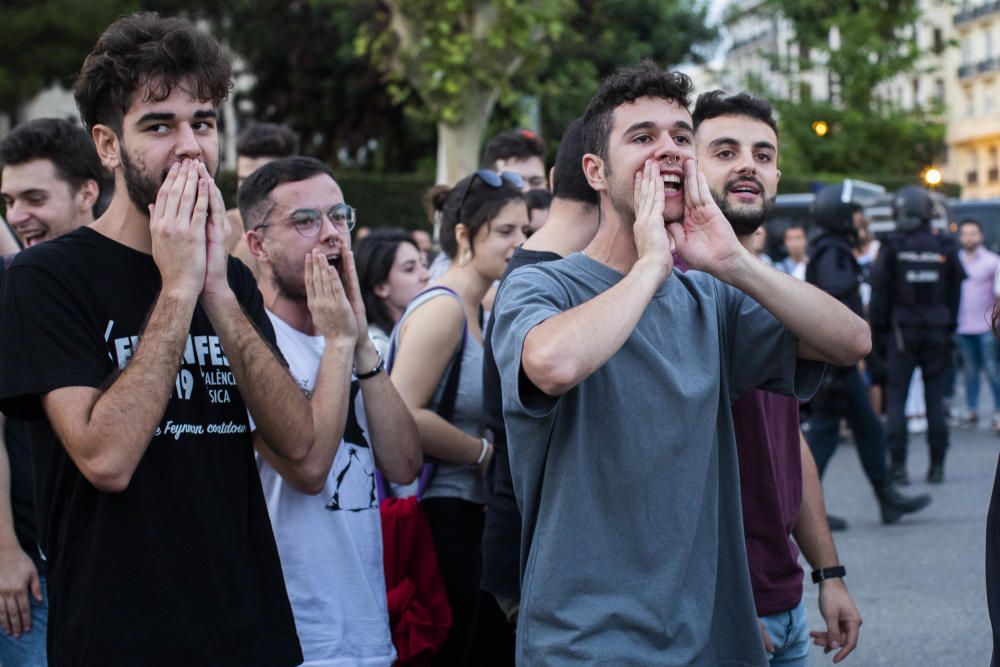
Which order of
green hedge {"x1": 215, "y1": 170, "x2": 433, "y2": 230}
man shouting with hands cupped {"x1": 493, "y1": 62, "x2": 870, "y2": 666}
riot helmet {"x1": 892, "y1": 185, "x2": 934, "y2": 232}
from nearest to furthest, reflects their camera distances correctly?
1. man shouting with hands cupped {"x1": 493, "y1": 62, "x2": 870, "y2": 666}
2. riot helmet {"x1": 892, "y1": 185, "x2": 934, "y2": 232}
3. green hedge {"x1": 215, "y1": 170, "x2": 433, "y2": 230}

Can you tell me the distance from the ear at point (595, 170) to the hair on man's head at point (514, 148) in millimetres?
3755

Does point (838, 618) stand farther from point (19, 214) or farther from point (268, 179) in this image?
point (19, 214)

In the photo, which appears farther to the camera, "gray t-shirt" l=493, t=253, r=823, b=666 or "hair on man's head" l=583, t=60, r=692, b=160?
"hair on man's head" l=583, t=60, r=692, b=160

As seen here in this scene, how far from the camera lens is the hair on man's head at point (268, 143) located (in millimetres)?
6727

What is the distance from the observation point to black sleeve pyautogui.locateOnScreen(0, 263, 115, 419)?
2844 millimetres

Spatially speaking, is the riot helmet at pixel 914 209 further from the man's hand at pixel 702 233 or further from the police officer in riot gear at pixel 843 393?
the man's hand at pixel 702 233

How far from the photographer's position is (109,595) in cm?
288

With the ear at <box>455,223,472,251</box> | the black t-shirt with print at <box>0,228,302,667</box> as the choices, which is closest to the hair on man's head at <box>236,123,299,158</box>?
the ear at <box>455,223,472,251</box>

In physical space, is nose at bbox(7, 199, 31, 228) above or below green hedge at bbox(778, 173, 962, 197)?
below

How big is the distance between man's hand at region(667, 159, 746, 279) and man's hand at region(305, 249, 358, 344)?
1040 millimetres

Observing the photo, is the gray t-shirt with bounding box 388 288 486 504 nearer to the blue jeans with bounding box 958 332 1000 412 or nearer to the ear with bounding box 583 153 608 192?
the ear with bounding box 583 153 608 192

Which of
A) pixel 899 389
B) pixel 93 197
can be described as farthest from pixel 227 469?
pixel 899 389

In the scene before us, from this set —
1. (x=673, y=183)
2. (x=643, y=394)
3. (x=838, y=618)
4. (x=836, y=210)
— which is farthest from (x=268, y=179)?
(x=836, y=210)

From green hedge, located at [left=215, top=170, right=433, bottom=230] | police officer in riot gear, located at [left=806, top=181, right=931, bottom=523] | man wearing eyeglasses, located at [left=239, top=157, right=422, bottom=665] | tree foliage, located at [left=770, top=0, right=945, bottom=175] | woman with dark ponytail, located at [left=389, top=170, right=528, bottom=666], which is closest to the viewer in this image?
man wearing eyeglasses, located at [left=239, top=157, right=422, bottom=665]
